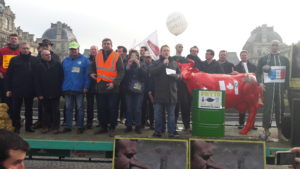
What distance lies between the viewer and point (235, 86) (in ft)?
16.2

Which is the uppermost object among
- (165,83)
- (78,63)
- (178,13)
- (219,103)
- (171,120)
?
(178,13)

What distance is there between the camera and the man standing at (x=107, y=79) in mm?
4945

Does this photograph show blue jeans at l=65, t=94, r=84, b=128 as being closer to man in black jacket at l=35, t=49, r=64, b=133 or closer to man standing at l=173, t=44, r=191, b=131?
man in black jacket at l=35, t=49, r=64, b=133

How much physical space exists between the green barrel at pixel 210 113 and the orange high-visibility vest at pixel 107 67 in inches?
63.0

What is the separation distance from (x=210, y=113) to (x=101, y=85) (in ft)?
6.52

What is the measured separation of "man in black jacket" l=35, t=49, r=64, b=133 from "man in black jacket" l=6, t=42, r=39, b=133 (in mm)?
155

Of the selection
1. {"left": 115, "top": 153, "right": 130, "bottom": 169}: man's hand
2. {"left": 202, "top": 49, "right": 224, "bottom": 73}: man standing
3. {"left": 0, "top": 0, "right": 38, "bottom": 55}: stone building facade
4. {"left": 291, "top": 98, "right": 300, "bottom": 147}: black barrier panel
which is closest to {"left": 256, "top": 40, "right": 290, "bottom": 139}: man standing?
{"left": 291, "top": 98, "right": 300, "bottom": 147}: black barrier panel

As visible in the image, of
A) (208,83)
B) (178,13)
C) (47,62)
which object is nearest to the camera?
(208,83)

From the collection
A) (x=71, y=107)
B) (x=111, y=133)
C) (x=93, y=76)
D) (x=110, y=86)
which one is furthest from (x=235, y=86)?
(x=71, y=107)

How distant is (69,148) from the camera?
4004 mm

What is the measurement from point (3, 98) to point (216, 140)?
14.5 ft

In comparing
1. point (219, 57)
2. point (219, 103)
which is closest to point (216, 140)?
point (219, 103)

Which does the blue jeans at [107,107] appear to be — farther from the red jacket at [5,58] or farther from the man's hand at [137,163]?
the red jacket at [5,58]

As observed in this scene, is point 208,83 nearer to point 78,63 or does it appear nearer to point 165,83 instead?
point 165,83
